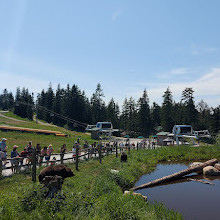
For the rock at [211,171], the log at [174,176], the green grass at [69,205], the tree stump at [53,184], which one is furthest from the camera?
the rock at [211,171]

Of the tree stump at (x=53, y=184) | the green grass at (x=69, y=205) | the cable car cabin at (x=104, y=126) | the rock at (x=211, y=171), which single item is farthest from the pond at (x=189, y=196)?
the cable car cabin at (x=104, y=126)

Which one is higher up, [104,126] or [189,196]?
[104,126]

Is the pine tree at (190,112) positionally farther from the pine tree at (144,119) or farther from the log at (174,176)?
the log at (174,176)

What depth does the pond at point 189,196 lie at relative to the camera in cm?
1054

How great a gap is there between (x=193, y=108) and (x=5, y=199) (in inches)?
2686

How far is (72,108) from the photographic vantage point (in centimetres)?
8262

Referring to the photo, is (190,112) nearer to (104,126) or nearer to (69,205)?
(104,126)

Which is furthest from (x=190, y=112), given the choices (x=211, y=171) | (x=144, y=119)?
(x=211, y=171)

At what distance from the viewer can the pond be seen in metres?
10.5

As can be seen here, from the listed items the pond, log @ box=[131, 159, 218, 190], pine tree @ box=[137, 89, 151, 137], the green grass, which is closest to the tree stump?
the green grass

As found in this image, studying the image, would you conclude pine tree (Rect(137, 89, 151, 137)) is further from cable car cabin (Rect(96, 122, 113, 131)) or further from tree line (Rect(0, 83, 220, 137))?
cable car cabin (Rect(96, 122, 113, 131))

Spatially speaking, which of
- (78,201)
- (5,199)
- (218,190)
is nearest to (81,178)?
(78,201)

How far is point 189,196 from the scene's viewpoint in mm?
13070

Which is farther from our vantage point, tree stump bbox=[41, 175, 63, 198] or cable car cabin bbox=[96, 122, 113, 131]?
cable car cabin bbox=[96, 122, 113, 131]
